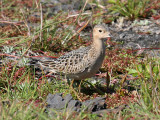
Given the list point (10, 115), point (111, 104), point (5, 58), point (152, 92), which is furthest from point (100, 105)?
point (5, 58)

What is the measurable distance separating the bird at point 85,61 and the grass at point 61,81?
0.91ft

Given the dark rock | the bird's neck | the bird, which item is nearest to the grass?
the dark rock

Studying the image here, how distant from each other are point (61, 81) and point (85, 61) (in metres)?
0.58

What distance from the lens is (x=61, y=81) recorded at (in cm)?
572

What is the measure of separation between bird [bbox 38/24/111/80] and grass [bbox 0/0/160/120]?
11.0 inches

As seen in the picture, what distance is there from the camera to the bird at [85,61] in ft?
18.5

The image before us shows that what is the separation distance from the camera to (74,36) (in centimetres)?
799

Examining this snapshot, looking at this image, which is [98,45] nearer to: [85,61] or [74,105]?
[85,61]

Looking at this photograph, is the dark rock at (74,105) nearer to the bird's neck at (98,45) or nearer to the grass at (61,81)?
the grass at (61,81)

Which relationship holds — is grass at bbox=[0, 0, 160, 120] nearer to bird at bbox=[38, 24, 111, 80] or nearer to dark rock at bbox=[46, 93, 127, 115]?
dark rock at bbox=[46, 93, 127, 115]

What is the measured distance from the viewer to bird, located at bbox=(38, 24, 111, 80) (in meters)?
5.64

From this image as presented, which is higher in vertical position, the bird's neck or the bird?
the bird's neck

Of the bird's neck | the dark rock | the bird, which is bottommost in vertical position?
the dark rock

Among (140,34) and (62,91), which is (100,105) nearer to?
(62,91)
